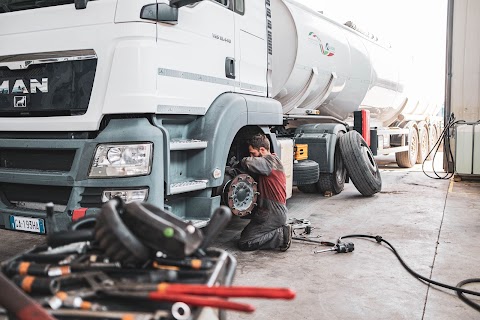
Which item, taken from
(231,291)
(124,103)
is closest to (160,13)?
(124,103)

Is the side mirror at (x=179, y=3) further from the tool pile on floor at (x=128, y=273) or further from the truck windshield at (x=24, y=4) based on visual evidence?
the tool pile on floor at (x=128, y=273)

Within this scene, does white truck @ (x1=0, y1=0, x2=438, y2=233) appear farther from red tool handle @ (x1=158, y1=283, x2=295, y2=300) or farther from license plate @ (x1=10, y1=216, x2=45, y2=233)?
red tool handle @ (x1=158, y1=283, x2=295, y2=300)

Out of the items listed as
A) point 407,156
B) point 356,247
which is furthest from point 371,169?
point 407,156

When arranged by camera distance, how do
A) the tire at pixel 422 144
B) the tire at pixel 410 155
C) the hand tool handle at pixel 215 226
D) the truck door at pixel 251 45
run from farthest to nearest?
1. the tire at pixel 422 144
2. the tire at pixel 410 155
3. the truck door at pixel 251 45
4. the hand tool handle at pixel 215 226

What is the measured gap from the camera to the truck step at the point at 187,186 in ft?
10.7

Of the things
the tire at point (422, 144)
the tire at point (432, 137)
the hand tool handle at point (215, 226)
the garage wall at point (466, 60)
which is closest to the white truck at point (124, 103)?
the hand tool handle at point (215, 226)

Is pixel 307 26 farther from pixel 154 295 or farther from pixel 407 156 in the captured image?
pixel 407 156

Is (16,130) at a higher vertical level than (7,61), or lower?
lower

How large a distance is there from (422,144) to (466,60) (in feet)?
12.0

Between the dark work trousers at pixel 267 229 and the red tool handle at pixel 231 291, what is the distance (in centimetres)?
295

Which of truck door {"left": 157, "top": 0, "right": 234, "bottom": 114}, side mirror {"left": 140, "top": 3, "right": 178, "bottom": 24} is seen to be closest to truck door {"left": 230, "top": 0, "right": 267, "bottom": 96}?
truck door {"left": 157, "top": 0, "right": 234, "bottom": 114}

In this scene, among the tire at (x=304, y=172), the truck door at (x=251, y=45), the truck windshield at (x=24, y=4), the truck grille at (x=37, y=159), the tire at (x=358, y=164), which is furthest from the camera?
the tire at (x=358, y=164)

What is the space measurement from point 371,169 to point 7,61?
526cm

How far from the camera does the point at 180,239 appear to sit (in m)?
1.45
